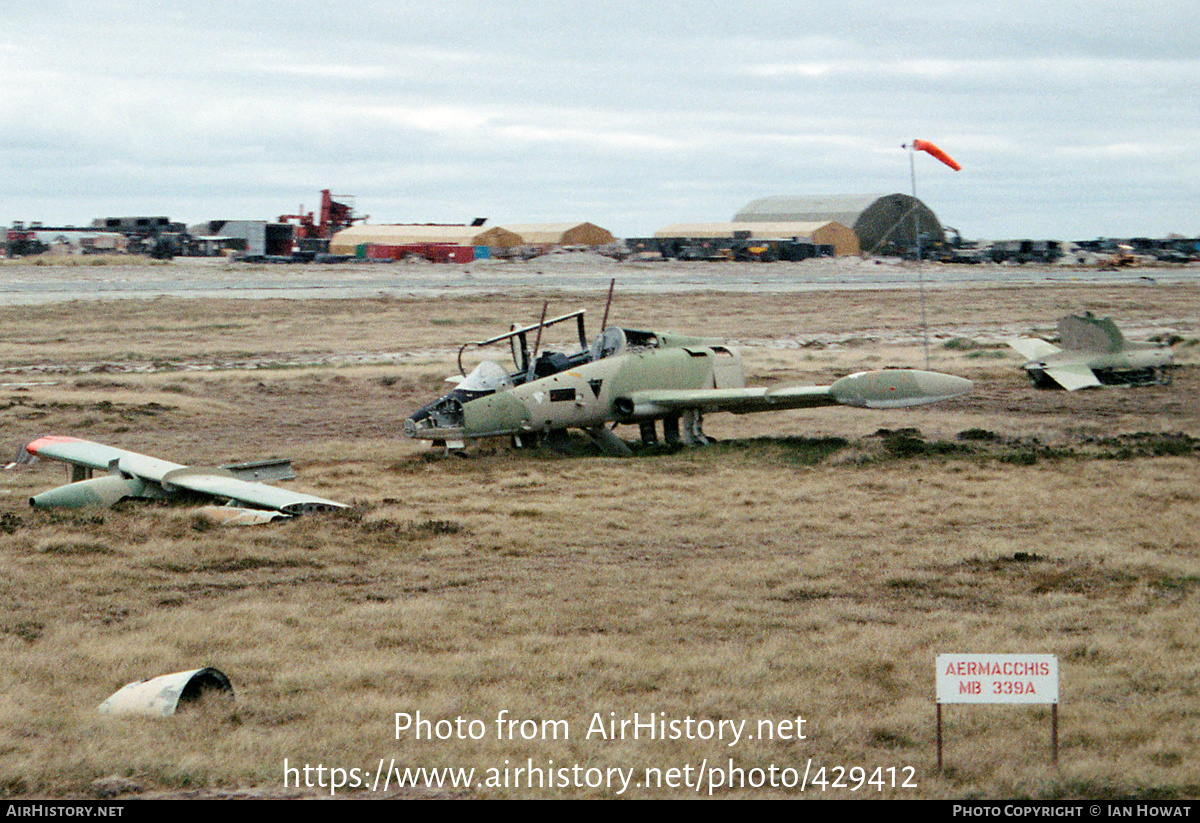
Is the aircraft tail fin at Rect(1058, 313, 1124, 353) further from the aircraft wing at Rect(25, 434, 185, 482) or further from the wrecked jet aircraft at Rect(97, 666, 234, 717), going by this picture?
the wrecked jet aircraft at Rect(97, 666, 234, 717)

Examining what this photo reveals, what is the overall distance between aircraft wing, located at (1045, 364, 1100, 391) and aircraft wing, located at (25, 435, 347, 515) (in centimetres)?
1724

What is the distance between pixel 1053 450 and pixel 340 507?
11.5 m

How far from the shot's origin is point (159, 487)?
16.3m

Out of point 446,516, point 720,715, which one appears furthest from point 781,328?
point 720,715

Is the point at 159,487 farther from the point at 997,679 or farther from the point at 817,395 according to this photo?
the point at 997,679

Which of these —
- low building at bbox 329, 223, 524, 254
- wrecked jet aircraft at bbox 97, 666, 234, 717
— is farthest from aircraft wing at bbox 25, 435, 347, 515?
low building at bbox 329, 223, 524, 254

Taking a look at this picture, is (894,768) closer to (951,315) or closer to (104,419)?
(104,419)

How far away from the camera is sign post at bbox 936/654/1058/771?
700 centimetres

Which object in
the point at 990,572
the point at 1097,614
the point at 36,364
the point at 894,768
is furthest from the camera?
the point at 36,364

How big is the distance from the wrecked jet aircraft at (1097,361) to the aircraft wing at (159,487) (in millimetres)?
17554

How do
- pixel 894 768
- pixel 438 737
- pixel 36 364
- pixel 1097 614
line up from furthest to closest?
pixel 36 364
pixel 1097 614
pixel 438 737
pixel 894 768

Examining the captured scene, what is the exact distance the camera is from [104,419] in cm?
2338

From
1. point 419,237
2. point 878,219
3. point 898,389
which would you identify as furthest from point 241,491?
point 878,219

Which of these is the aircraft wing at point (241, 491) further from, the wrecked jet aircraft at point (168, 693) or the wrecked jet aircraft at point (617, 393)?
the wrecked jet aircraft at point (168, 693)
